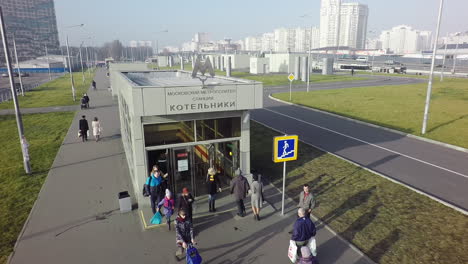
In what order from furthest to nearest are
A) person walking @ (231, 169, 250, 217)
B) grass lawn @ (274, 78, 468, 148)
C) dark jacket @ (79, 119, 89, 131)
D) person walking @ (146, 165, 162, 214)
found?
grass lawn @ (274, 78, 468, 148), dark jacket @ (79, 119, 89, 131), person walking @ (146, 165, 162, 214), person walking @ (231, 169, 250, 217)

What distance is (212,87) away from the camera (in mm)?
10281

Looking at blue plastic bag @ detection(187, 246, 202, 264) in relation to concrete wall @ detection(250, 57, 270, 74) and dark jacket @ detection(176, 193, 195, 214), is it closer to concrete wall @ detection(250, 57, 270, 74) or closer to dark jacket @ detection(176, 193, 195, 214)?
dark jacket @ detection(176, 193, 195, 214)

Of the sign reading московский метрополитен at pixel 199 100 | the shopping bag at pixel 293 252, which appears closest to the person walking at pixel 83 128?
the sign reading московский метрополитен at pixel 199 100

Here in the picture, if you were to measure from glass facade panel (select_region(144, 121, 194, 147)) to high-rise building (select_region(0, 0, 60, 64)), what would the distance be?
181331mm

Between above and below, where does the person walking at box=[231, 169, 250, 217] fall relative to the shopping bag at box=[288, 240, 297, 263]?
above

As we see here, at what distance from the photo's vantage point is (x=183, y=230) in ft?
23.9

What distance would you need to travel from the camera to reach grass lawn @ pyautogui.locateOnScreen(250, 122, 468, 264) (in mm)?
7918

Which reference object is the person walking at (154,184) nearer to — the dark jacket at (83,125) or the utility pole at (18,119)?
the utility pole at (18,119)

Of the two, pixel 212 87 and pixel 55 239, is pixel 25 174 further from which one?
pixel 212 87

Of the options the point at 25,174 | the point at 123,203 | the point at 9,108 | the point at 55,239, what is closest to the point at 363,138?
the point at 123,203

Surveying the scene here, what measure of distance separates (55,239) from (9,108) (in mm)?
29538

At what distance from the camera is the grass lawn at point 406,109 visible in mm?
20141

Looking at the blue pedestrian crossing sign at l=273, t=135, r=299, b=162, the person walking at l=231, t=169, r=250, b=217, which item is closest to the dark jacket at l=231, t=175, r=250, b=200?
the person walking at l=231, t=169, r=250, b=217

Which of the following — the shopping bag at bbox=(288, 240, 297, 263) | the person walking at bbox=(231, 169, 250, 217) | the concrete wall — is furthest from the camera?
the concrete wall
